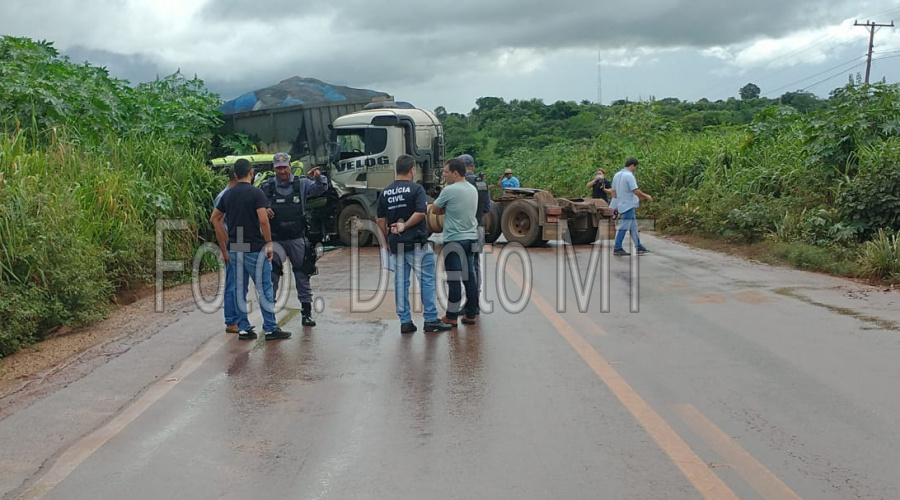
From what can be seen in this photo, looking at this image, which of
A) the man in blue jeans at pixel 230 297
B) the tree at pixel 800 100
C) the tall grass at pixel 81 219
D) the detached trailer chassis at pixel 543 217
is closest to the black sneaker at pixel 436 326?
the man in blue jeans at pixel 230 297

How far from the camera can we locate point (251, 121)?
21219mm

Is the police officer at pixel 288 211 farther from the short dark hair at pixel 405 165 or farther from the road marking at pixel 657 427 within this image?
the road marking at pixel 657 427

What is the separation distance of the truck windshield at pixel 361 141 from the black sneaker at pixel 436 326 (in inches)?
397

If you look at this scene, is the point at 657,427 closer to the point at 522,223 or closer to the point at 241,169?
the point at 241,169

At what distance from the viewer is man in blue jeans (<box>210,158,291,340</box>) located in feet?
29.0

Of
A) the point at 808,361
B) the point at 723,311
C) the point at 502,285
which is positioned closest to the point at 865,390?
the point at 808,361

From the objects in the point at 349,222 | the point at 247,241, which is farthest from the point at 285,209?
the point at 349,222

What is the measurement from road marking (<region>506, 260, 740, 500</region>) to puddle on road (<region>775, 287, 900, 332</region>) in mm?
2973

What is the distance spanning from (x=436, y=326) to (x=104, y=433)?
12.9ft

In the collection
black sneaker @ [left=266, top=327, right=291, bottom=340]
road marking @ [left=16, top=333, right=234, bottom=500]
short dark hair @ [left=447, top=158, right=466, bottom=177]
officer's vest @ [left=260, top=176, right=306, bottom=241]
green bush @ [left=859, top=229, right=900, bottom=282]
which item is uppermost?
short dark hair @ [left=447, top=158, right=466, bottom=177]

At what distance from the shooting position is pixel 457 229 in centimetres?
931

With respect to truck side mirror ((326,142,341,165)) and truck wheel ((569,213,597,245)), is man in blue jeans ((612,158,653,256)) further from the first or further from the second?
truck side mirror ((326,142,341,165))

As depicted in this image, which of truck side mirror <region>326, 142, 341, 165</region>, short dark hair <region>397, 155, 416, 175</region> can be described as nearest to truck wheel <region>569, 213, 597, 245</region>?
truck side mirror <region>326, 142, 341, 165</region>

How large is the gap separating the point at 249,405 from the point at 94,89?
12.4m
